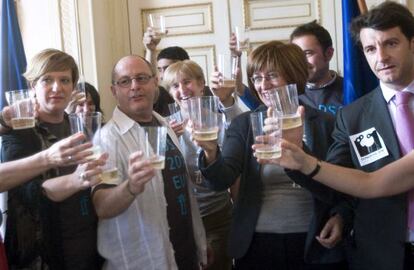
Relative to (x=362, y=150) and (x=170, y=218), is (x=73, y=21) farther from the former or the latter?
(x=362, y=150)

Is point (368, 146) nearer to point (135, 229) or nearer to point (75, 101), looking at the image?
point (135, 229)

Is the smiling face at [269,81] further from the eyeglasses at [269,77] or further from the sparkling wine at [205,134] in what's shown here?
the sparkling wine at [205,134]

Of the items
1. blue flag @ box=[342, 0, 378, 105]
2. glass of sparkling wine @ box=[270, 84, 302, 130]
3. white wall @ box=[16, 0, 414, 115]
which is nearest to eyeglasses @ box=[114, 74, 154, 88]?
glass of sparkling wine @ box=[270, 84, 302, 130]

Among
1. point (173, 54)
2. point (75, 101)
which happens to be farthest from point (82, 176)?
point (173, 54)

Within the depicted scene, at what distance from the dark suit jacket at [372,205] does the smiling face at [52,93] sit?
1.03 meters

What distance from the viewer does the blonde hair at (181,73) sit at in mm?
2721

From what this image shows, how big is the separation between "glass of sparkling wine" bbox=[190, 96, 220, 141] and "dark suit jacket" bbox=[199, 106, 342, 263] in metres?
0.13

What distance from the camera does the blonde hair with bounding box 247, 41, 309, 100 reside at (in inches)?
76.9

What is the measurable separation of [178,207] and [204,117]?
Answer: 1.74 feet

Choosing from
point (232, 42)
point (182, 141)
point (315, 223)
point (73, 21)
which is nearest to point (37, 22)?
point (73, 21)

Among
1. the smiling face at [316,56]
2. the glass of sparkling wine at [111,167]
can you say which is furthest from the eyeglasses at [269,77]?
the smiling face at [316,56]

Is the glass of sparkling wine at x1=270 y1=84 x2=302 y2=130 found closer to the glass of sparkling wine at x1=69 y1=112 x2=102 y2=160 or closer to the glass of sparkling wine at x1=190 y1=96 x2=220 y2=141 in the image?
the glass of sparkling wine at x1=190 y1=96 x2=220 y2=141

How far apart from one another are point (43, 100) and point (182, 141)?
71 cm

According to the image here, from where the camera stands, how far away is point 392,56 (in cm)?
172
